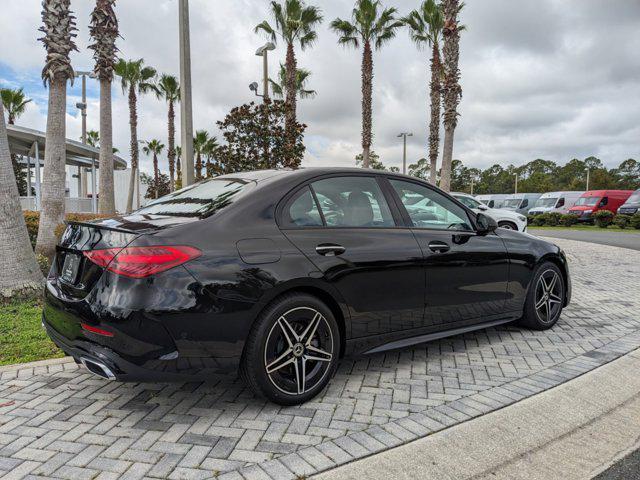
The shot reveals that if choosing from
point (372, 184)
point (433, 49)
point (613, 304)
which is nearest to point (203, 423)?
point (372, 184)

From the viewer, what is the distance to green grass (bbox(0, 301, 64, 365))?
419 centimetres

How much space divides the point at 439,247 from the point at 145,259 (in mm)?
2298

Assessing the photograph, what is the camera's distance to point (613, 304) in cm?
634

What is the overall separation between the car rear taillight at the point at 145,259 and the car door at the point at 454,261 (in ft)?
6.19

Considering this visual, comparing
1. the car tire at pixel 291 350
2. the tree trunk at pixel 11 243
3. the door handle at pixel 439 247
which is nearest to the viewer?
the car tire at pixel 291 350

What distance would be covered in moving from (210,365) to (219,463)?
544 millimetres

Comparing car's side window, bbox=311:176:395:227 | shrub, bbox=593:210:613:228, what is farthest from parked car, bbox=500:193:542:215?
car's side window, bbox=311:176:395:227

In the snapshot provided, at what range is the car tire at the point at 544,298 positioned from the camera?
4.81 m

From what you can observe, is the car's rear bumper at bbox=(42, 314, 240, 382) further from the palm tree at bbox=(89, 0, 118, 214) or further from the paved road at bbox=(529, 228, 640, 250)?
the paved road at bbox=(529, 228, 640, 250)

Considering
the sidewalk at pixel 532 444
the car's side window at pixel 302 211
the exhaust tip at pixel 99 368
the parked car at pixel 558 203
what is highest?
the parked car at pixel 558 203

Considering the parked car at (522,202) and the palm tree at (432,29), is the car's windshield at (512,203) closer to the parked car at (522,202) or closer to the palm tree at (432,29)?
the parked car at (522,202)

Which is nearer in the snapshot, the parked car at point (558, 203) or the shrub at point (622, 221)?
the shrub at point (622, 221)

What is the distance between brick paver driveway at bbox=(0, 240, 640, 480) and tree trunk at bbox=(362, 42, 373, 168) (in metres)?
20.4

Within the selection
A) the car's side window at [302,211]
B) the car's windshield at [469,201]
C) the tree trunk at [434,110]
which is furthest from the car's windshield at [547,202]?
the car's side window at [302,211]
